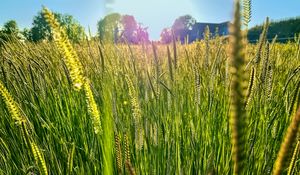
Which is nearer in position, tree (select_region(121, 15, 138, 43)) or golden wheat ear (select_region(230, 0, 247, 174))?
golden wheat ear (select_region(230, 0, 247, 174))

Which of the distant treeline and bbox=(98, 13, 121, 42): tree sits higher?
bbox=(98, 13, 121, 42): tree

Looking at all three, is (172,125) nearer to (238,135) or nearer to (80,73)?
(80,73)

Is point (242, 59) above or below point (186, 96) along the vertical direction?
above

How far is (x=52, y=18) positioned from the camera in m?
0.42

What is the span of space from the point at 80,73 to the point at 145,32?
2570 millimetres

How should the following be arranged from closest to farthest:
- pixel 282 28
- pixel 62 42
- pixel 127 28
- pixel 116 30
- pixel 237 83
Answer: pixel 237 83 < pixel 62 42 < pixel 127 28 < pixel 116 30 < pixel 282 28

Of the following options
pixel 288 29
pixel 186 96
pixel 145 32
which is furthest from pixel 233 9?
pixel 288 29

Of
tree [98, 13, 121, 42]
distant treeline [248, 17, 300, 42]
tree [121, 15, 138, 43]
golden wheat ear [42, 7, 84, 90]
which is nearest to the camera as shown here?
golden wheat ear [42, 7, 84, 90]

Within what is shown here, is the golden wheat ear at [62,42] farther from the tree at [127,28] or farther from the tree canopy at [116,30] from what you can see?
the tree at [127,28]

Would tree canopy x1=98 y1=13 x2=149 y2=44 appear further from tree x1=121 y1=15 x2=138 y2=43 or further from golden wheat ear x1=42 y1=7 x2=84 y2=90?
golden wheat ear x1=42 y1=7 x2=84 y2=90

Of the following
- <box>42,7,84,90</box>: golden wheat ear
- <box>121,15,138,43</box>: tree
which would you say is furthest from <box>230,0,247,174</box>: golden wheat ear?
<box>121,15,138,43</box>: tree

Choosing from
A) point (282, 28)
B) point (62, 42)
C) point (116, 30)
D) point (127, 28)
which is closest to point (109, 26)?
point (127, 28)

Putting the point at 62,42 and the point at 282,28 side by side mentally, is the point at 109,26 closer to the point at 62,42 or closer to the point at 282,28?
the point at 62,42

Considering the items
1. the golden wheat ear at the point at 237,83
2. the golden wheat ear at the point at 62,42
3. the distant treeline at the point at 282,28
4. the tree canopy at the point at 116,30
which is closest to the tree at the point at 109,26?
the tree canopy at the point at 116,30
